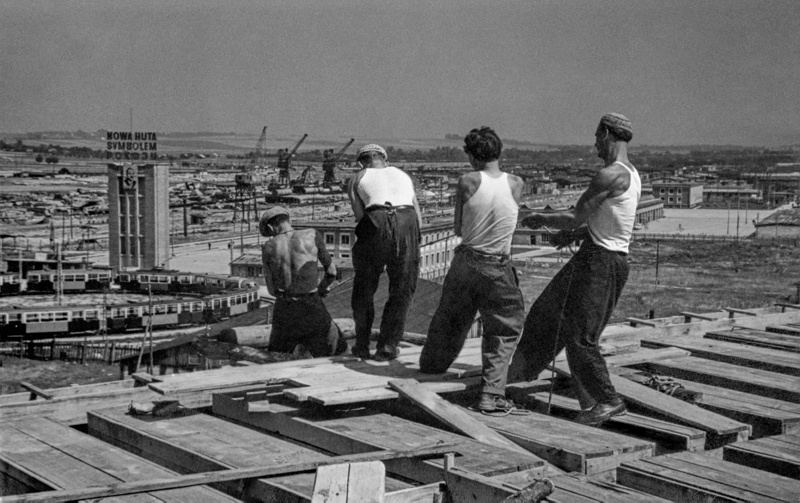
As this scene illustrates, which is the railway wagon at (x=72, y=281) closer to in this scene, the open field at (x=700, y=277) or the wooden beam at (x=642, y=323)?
the open field at (x=700, y=277)

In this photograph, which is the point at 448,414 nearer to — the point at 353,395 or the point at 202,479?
the point at 353,395

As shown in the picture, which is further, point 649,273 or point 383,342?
point 649,273

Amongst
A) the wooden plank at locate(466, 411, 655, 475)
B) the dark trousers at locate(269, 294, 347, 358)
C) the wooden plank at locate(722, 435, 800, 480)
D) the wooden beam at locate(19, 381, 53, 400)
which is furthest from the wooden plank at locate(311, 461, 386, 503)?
the dark trousers at locate(269, 294, 347, 358)

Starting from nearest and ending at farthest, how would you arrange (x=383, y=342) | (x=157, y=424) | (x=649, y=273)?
(x=157, y=424) < (x=383, y=342) < (x=649, y=273)

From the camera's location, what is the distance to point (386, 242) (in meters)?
7.48

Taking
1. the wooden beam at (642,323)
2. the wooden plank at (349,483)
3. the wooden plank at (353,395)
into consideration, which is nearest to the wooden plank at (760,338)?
the wooden beam at (642,323)

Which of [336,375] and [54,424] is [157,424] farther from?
[336,375]

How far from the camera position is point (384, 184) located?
7566 millimetres

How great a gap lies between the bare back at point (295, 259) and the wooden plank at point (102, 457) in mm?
2916

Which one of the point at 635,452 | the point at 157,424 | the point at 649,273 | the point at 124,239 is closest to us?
the point at 635,452

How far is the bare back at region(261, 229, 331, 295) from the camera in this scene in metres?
8.51

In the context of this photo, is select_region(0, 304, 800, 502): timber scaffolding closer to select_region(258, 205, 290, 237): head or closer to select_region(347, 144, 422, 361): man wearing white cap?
select_region(347, 144, 422, 361): man wearing white cap

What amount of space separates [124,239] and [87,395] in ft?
303

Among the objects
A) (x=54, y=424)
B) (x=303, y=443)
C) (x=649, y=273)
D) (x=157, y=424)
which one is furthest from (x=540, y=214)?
(x=649, y=273)
